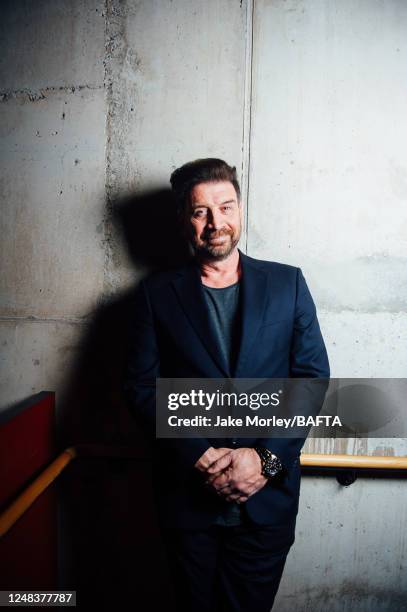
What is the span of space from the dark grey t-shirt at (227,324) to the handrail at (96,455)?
1.54ft

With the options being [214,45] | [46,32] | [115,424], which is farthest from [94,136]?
[115,424]

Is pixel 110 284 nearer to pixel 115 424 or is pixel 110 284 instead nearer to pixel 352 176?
pixel 115 424

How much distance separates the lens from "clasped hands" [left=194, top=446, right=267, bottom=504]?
142cm

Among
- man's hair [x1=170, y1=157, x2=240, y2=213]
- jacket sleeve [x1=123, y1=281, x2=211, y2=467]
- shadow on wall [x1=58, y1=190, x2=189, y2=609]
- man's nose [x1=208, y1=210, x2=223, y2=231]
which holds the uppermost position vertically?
man's hair [x1=170, y1=157, x2=240, y2=213]

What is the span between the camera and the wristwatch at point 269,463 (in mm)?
1459

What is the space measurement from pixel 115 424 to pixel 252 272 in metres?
1.16

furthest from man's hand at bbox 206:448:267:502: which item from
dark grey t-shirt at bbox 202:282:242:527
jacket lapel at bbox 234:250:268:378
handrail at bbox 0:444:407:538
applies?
handrail at bbox 0:444:407:538

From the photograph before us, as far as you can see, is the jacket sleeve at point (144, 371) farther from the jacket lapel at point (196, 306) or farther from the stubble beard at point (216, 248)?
the stubble beard at point (216, 248)

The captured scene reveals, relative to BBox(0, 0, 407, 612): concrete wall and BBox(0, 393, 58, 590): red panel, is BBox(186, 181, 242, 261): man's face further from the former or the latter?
BBox(0, 393, 58, 590): red panel

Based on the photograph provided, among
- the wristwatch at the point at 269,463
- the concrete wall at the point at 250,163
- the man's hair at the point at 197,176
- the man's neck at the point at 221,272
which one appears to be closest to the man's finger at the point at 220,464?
the wristwatch at the point at 269,463

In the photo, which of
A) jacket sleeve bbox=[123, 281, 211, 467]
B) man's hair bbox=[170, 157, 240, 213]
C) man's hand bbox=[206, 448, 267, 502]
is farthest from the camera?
man's hair bbox=[170, 157, 240, 213]

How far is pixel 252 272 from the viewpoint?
A: 5.32ft

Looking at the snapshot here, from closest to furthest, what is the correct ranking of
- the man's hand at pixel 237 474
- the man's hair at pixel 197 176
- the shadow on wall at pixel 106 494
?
the man's hand at pixel 237 474 → the man's hair at pixel 197 176 → the shadow on wall at pixel 106 494

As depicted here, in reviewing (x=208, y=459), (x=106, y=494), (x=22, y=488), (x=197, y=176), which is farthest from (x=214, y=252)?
(x=106, y=494)
